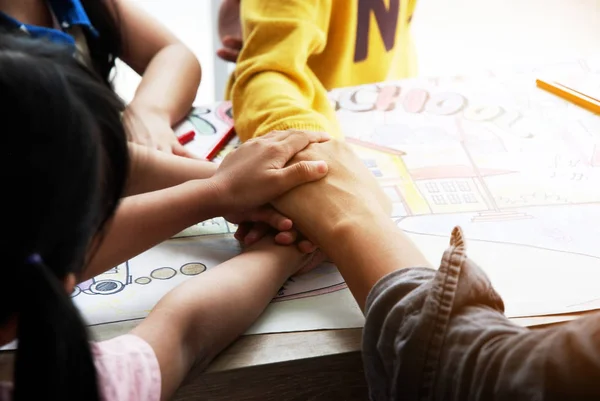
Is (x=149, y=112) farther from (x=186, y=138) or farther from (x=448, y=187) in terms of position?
A: (x=448, y=187)

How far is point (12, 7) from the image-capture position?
0.71 m

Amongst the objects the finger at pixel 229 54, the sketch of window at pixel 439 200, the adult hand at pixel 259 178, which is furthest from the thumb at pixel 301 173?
the finger at pixel 229 54

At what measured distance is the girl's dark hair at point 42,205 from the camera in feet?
0.96

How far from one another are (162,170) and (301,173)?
0.44 feet

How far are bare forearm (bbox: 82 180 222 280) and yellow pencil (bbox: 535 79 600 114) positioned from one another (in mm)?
429

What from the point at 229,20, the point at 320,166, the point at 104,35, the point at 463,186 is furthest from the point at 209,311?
the point at 229,20

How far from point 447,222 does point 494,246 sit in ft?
0.16

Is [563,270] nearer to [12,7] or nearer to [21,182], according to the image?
[21,182]

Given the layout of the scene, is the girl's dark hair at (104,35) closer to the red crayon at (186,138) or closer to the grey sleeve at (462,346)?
the red crayon at (186,138)

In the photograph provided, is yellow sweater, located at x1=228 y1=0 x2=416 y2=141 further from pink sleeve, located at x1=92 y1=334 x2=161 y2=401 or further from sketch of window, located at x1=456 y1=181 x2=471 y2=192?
pink sleeve, located at x1=92 y1=334 x2=161 y2=401

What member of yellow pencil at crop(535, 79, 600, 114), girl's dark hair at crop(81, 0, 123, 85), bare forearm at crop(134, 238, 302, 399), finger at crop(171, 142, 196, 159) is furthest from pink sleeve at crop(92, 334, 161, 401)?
yellow pencil at crop(535, 79, 600, 114)

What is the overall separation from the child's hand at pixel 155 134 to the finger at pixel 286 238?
0.15 m

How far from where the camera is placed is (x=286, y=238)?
534 millimetres

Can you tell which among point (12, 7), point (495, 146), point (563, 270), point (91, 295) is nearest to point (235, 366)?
point (91, 295)
